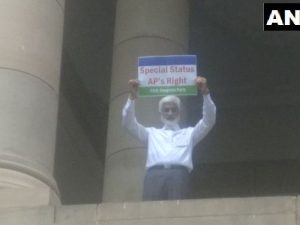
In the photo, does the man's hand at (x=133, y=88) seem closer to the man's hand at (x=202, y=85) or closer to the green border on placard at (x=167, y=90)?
the green border on placard at (x=167, y=90)

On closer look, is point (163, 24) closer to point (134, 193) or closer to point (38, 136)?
point (134, 193)

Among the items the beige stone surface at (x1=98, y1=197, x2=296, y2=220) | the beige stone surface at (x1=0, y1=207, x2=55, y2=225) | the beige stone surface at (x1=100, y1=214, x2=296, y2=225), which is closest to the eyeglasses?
the beige stone surface at (x1=98, y1=197, x2=296, y2=220)

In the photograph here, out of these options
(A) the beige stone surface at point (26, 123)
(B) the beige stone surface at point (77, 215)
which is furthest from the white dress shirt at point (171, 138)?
(A) the beige stone surface at point (26, 123)

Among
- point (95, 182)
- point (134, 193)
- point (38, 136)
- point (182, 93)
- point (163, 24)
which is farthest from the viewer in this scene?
point (95, 182)

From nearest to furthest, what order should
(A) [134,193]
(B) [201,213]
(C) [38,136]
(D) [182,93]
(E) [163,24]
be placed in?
(B) [201,213] → (D) [182,93] → (C) [38,136] → (A) [134,193] → (E) [163,24]

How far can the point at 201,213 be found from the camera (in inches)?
641

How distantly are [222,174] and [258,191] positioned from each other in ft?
3.94

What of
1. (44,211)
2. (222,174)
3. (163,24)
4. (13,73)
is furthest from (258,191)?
(44,211)

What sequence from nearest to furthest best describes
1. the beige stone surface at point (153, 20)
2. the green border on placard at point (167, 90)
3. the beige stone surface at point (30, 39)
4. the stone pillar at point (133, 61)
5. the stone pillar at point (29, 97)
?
the green border on placard at point (167, 90) < the stone pillar at point (29, 97) < the beige stone surface at point (30, 39) < the stone pillar at point (133, 61) < the beige stone surface at point (153, 20)

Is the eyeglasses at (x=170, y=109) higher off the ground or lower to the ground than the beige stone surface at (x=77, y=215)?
higher

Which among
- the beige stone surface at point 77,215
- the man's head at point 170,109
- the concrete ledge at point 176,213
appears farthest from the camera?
the man's head at point 170,109

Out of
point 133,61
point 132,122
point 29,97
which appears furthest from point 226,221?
point 133,61

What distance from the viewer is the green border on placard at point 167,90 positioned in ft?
57.4

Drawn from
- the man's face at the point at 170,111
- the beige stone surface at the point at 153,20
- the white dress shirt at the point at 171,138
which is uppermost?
the beige stone surface at the point at 153,20
